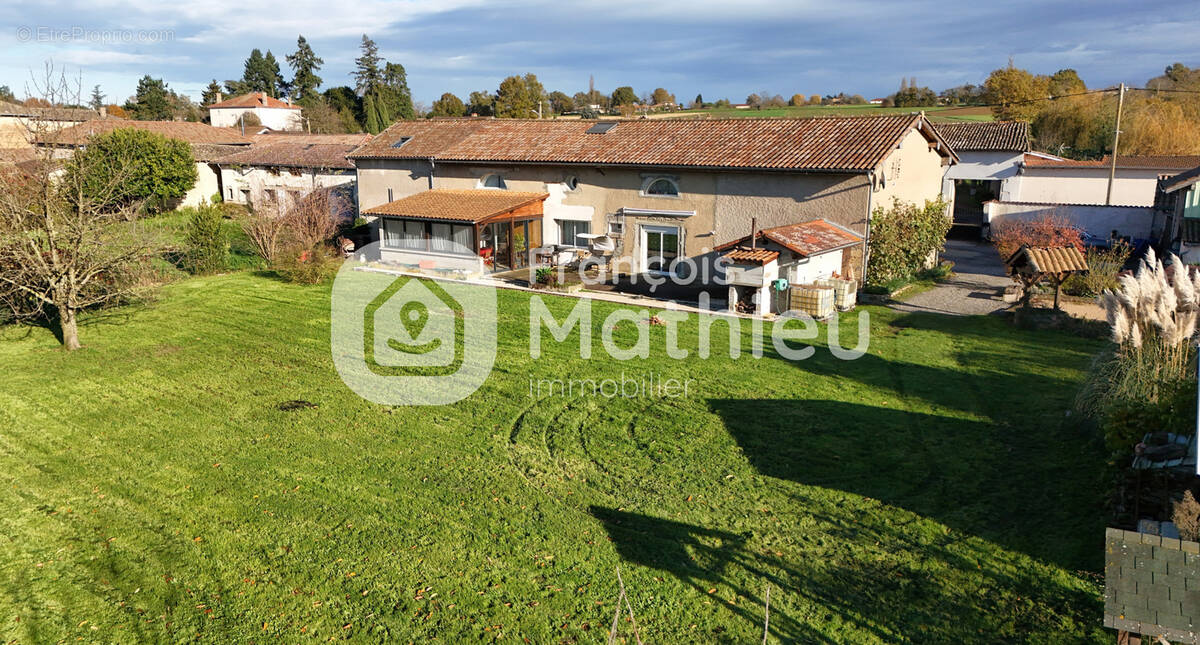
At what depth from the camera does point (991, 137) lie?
1421 inches

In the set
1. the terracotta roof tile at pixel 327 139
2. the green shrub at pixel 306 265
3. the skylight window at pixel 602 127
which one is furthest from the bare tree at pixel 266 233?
the terracotta roof tile at pixel 327 139

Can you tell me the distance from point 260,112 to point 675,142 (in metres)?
65.8

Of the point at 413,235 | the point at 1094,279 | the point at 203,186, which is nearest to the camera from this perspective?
the point at 1094,279

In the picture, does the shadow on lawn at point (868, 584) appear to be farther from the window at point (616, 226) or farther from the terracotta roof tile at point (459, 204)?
the terracotta roof tile at point (459, 204)

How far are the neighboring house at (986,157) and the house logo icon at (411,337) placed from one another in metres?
24.8

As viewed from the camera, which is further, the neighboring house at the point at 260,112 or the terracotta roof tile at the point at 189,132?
the neighboring house at the point at 260,112

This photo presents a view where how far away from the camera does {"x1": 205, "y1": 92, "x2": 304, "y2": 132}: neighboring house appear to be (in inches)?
2958

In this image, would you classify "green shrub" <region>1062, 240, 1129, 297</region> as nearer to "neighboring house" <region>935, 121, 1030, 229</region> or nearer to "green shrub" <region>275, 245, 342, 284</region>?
"neighboring house" <region>935, 121, 1030, 229</region>

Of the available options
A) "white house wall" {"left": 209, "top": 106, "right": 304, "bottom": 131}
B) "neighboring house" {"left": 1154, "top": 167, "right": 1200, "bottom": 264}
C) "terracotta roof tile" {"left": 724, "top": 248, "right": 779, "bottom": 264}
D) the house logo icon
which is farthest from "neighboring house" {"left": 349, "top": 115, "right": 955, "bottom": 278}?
"white house wall" {"left": 209, "top": 106, "right": 304, "bottom": 131}

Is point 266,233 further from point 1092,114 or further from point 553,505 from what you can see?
point 1092,114

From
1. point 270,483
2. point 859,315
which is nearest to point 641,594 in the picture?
point 270,483

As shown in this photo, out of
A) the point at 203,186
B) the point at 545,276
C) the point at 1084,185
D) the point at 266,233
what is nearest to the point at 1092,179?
the point at 1084,185

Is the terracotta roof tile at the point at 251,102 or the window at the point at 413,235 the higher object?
the terracotta roof tile at the point at 251,102

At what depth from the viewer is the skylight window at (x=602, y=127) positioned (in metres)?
25.6
